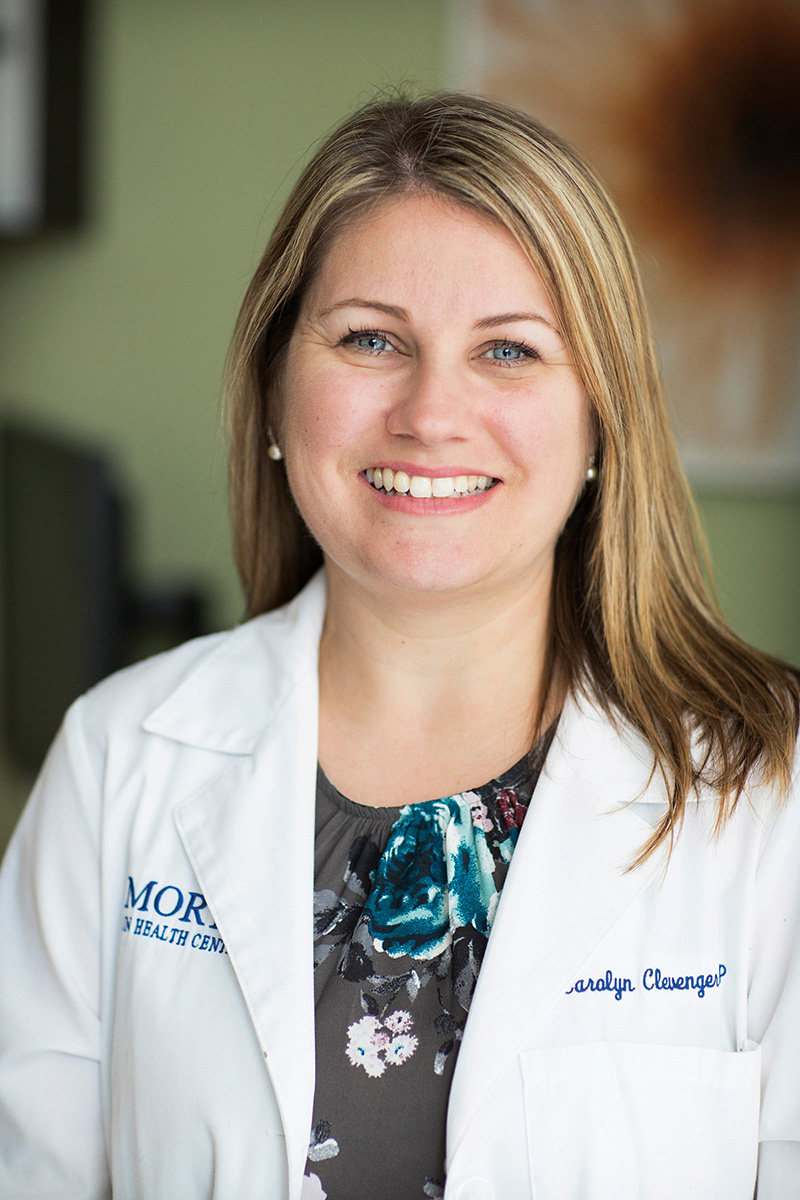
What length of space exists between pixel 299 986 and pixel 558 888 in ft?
0.90

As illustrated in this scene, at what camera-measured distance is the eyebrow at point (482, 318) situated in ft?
3.87

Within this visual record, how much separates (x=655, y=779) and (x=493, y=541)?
302 millimetres

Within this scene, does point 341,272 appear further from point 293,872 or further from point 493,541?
point 293,872

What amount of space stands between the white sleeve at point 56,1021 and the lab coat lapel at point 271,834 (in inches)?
5.8

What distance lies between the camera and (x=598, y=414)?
1.28m

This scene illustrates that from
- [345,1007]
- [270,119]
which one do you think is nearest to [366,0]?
[270,119]

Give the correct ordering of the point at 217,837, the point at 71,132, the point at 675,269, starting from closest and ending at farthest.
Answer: the point at 217,837
the point at 71,132
the point at 675,269

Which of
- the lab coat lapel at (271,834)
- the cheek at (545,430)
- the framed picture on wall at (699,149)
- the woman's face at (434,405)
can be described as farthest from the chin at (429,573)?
the framed picture on wall at (699,149)

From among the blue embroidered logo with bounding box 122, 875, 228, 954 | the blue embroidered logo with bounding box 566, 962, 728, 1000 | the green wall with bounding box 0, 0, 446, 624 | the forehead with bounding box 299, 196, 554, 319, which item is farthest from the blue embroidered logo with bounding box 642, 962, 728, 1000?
the green wall with bounding box 0, 0, 446, 624

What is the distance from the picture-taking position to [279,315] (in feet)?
4.45

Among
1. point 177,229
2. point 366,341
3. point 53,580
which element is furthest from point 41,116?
point 366,341

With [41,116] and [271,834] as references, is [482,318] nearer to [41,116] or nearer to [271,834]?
[271,834]

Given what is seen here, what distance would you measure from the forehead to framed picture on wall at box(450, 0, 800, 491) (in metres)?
1.63

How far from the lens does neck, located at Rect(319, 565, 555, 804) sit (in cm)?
130
